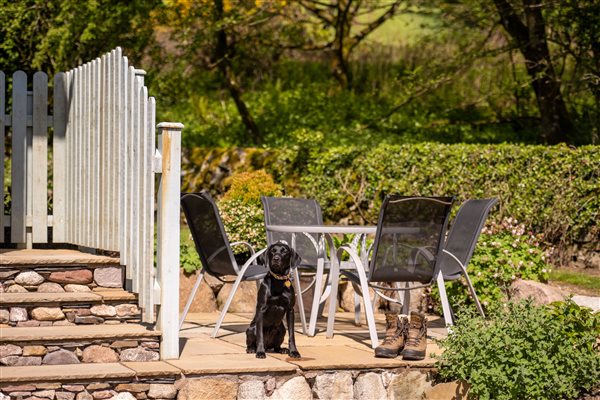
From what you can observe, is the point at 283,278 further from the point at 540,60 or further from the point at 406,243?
the point at 540,60

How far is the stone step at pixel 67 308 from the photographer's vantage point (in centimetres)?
556

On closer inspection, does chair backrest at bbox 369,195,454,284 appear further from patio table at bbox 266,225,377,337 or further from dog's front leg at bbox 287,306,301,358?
dog's front leg at bbox 287,306,301,358

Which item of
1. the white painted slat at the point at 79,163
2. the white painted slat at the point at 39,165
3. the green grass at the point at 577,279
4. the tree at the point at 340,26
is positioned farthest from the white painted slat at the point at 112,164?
the tree at the point at 340,26

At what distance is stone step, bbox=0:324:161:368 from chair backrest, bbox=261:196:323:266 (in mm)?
1978

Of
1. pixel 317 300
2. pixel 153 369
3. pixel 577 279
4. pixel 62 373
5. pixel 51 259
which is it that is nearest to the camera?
pixel 62 373

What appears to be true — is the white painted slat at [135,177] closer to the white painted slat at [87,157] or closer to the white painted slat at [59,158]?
the white painted slat at [87,157]

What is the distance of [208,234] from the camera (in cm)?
636

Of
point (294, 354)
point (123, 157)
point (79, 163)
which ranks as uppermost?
point (123, 157)

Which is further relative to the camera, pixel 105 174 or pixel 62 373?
pixel 105 174

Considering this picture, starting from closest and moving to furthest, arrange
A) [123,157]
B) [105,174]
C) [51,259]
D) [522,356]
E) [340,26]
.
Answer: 1. [522,356]
2. [123,157]
3. [51,259]
4. [105,174]
5. [340,26]

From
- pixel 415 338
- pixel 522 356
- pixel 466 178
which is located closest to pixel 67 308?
pixel 415 338

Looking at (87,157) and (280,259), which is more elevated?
(87,157)

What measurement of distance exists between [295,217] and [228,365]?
8.20 feet

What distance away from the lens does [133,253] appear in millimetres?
5566
